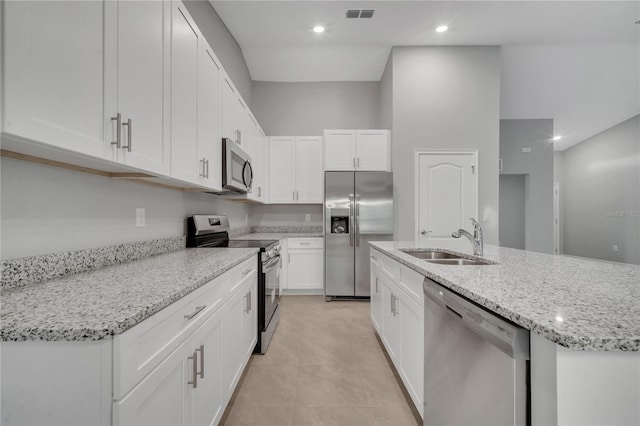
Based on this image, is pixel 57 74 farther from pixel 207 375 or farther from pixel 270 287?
pixel 270 287

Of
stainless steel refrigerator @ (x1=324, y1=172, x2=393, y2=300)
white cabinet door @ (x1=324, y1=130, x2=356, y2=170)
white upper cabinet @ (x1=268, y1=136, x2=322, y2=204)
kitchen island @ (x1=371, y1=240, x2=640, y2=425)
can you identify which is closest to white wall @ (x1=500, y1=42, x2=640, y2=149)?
white cabinet door @ (x1=324, y1=130, x2=356, y2=170)

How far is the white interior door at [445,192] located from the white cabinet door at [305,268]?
5.02 feet

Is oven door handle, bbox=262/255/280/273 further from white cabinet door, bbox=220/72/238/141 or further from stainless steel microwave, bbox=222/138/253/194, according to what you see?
white cabinet door, bbox=220/72/238/141

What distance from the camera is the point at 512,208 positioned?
5.56 m

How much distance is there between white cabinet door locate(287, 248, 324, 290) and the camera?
12.3 feet

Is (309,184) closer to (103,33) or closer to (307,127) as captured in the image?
(307,127)

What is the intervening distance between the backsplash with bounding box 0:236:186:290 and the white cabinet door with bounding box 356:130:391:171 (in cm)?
296

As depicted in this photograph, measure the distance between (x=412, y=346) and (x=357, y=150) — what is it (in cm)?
293

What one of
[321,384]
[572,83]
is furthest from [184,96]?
[572,83]

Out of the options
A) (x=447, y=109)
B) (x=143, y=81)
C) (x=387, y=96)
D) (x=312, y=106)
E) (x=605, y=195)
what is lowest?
(x=605, y=195)

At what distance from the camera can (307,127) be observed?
443 centimetres

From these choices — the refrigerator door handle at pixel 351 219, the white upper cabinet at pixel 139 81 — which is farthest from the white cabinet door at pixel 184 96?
the refrigerator door handle at pixel 351 219

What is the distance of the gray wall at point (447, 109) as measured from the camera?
3535mm

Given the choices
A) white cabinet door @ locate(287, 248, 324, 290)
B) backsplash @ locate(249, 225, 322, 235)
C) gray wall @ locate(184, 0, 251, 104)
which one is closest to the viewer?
gray wall @ locate(184, 0, 251, 104)
